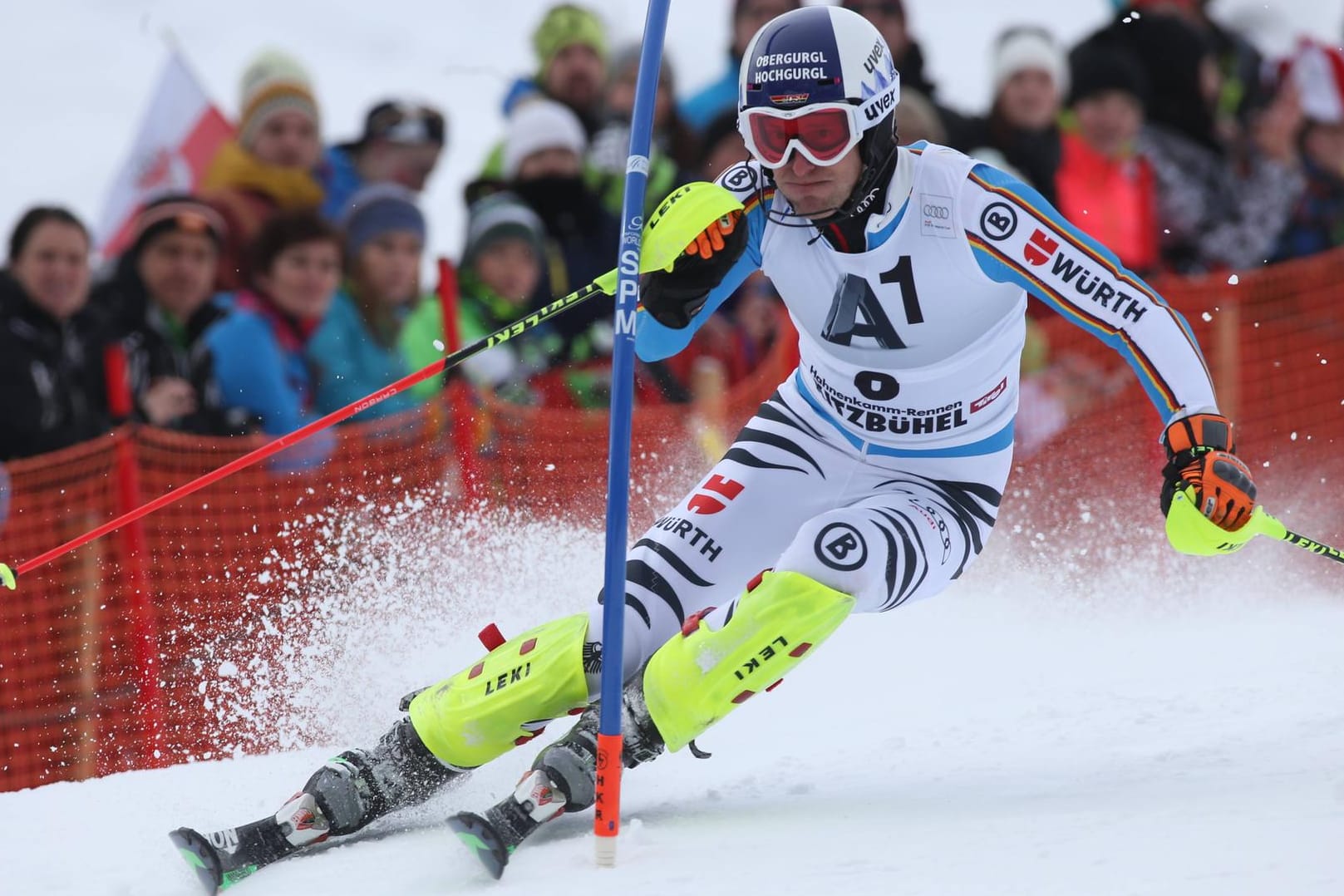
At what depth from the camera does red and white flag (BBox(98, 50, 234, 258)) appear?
6.71m

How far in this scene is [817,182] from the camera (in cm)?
363

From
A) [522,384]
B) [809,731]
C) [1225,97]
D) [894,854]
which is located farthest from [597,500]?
[1225,97]

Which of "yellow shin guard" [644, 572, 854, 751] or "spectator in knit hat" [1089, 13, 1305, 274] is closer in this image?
"yellow shin guard" [644, 572, 854, 751]

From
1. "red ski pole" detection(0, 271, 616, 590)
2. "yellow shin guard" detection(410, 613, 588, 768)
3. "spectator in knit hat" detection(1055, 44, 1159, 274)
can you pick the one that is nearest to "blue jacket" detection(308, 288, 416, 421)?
"red ski pole" detection(0, 271, 616, 590)

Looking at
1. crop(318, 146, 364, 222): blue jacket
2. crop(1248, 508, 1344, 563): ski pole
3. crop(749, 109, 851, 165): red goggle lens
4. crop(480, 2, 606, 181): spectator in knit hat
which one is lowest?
crop(1248, 508, 1344, 563): ski pole

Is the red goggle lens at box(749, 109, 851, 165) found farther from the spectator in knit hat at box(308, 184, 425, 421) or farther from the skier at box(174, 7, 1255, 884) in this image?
the spectator in knit hat at box(308, 184, 425, 421)

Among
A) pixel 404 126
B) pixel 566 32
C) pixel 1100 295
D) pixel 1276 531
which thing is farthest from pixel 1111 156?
pixel 1276 531

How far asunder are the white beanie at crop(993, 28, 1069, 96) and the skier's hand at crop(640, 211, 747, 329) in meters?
4.12

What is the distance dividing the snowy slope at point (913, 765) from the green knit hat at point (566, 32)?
266 centimetres

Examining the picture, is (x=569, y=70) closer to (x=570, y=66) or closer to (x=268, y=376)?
(x=570, y=66)

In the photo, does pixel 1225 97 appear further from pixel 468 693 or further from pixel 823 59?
pixel 468 693

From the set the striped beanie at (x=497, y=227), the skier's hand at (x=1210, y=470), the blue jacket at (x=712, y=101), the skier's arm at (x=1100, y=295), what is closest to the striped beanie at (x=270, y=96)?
the striped beanie at (x=497, y=227)

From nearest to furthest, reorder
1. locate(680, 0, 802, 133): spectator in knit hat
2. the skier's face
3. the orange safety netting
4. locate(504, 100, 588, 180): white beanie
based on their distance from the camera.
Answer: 1. the skier's face
2. the orange safety netting
3. locate(504, 100, 588, 180): white beanie
4. locate(680, 0, 802, 133): spectator in knit hat

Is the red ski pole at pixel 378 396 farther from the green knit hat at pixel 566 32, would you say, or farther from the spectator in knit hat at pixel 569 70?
the green knit hat at pixel 566 32
